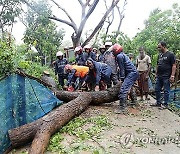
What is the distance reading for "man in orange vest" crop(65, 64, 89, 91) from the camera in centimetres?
733

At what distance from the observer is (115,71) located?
792 centimetres

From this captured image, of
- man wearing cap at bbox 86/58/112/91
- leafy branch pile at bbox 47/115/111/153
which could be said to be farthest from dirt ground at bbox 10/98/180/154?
man wearing cap at bbox 86/58/112/91

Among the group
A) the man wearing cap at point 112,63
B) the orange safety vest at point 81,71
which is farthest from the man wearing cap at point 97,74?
the man wearing cap at point 112,63

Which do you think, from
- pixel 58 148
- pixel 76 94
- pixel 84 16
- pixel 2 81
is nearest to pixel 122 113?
pixel 76 94

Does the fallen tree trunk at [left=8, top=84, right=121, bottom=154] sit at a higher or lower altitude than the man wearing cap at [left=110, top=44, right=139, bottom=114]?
lower

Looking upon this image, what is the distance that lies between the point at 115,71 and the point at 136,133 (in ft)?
10.0

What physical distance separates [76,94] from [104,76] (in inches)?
43.7

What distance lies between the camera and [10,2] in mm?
11844

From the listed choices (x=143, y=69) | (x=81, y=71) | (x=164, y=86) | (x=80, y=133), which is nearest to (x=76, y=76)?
(x=81, y=71)

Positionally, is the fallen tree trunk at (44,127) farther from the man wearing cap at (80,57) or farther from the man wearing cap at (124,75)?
the man wearing cap at (80,57)

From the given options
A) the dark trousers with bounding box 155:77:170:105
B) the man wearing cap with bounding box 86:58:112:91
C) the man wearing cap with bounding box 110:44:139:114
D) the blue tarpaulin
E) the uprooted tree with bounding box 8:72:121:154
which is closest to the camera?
the uprooted tree with bounding box 8:72:121:154

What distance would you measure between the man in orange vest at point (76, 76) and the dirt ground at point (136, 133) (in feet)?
3.45

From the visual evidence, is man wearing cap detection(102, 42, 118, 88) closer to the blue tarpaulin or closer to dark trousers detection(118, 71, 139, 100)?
dark trousers detection(118, 71, 139, 100)

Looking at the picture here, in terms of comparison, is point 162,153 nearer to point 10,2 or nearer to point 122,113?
point 122,113
